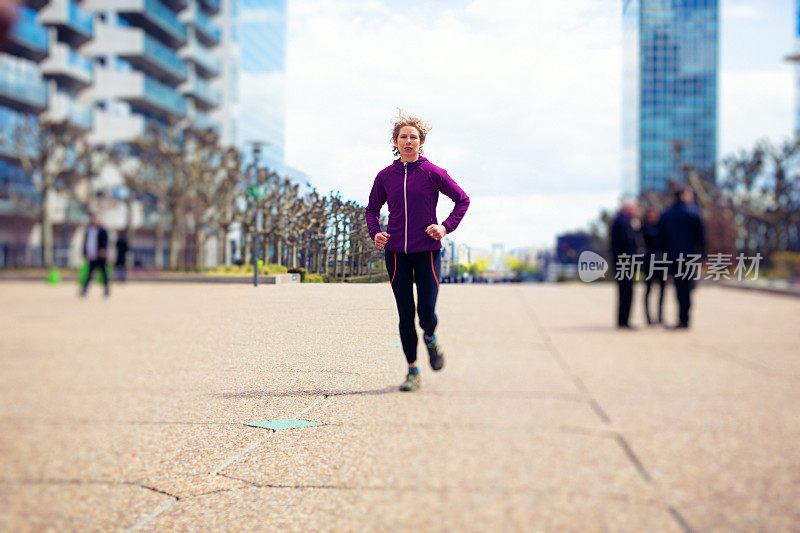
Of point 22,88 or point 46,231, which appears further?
point 22,88

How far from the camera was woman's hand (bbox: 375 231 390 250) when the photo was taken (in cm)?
384

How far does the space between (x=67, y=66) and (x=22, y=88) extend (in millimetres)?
12274

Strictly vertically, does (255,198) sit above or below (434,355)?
above

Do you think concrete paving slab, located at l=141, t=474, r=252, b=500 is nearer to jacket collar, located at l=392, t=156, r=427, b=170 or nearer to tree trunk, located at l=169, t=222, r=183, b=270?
jacket collar, located at l=392, t=156, r=427, b=170

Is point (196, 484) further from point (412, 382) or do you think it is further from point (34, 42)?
point (34, 42)

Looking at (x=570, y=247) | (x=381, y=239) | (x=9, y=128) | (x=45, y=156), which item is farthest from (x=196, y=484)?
(x=9, y=128)

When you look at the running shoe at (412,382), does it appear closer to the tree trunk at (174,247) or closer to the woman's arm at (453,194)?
the woman's arm at (453,194)

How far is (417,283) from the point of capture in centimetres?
401

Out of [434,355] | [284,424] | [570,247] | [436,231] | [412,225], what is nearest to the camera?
[436,231]

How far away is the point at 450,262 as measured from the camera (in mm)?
4156

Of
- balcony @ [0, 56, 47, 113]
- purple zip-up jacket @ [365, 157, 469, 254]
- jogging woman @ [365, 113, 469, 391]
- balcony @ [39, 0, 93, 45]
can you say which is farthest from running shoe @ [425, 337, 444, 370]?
balcony @ [39, 0, 93, 45]

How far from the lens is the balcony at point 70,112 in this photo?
18509 centimetres

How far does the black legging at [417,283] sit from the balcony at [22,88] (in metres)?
187

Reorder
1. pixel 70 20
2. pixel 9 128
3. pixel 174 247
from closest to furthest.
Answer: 1. pixel 9 128
2. pixel 174 247
3. pixel 70 20
